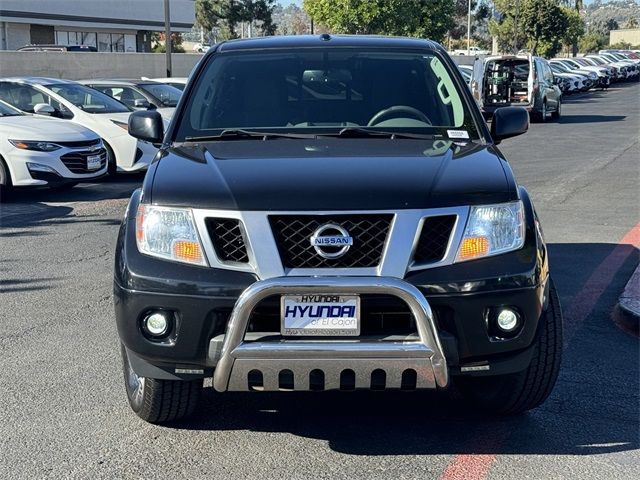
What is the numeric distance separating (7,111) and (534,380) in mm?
10676

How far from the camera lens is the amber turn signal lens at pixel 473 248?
397 centimetres

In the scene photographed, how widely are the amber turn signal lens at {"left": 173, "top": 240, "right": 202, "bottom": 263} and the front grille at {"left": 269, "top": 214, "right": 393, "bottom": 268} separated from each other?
333 millimetres

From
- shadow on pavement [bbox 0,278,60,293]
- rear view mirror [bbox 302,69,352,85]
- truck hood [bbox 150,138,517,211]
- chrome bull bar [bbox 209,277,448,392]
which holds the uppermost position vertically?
rear view mirror [bbox 302,69,352,85]

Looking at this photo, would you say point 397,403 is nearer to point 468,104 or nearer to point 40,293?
point 468,104

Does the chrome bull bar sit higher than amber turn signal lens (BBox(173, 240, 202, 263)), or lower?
lower

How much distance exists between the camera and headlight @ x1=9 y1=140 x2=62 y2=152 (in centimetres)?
1214

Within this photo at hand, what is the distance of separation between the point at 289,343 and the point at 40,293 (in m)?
4.02

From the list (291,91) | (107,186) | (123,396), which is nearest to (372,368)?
(123,396)

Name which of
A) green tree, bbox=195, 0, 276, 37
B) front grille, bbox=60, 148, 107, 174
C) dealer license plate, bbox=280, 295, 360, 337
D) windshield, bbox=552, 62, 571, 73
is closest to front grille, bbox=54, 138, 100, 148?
front grille, bbox=60, 148, 107, 174

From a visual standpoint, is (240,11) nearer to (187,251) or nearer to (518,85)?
(518,85)

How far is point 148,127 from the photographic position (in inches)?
215

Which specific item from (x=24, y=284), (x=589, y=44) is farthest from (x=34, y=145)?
(x=589, y=44)

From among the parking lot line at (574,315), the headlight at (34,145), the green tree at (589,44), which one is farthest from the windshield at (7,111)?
the green tree at (589,44)

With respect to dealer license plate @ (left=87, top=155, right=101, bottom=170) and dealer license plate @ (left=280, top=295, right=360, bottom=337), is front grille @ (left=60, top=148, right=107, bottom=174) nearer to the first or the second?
dealer license plate @ (left=87, top=155, right=101, bottom=170)
